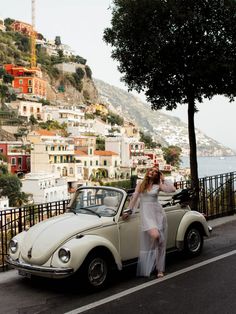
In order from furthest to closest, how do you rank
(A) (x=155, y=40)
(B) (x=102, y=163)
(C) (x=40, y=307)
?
1. (B) (x=102, y=163)
2. (A) (x=155, y=40)
3. (C) (x=40, y=307)

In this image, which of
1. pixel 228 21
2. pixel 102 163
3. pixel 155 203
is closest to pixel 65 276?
pixel 155 203

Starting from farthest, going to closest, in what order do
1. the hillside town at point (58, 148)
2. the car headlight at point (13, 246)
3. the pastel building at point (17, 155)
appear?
the pastel building at point (17, 155)
the hillside town at point (58, 148)
the car headlight at point (13, 246)

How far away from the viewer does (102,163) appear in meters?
116

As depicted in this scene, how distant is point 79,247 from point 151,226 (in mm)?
1169

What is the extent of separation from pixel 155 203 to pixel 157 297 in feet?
4.70

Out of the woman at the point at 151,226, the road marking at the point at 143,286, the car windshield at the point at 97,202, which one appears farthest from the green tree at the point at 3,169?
the woman at the point at 151,226

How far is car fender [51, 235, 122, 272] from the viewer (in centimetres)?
578

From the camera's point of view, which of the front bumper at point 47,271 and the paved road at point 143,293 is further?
the front bumper at point 47,271

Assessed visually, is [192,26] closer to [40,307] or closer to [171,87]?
[171,87]

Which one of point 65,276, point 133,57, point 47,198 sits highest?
point 133,57

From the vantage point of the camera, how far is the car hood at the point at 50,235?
5.91m

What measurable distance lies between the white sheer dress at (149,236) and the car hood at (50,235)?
657 millimetres

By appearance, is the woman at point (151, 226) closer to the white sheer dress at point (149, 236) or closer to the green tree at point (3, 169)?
the white sheer dress at point (149, 236)

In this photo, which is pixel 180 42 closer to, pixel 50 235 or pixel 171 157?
pixel 50 235
